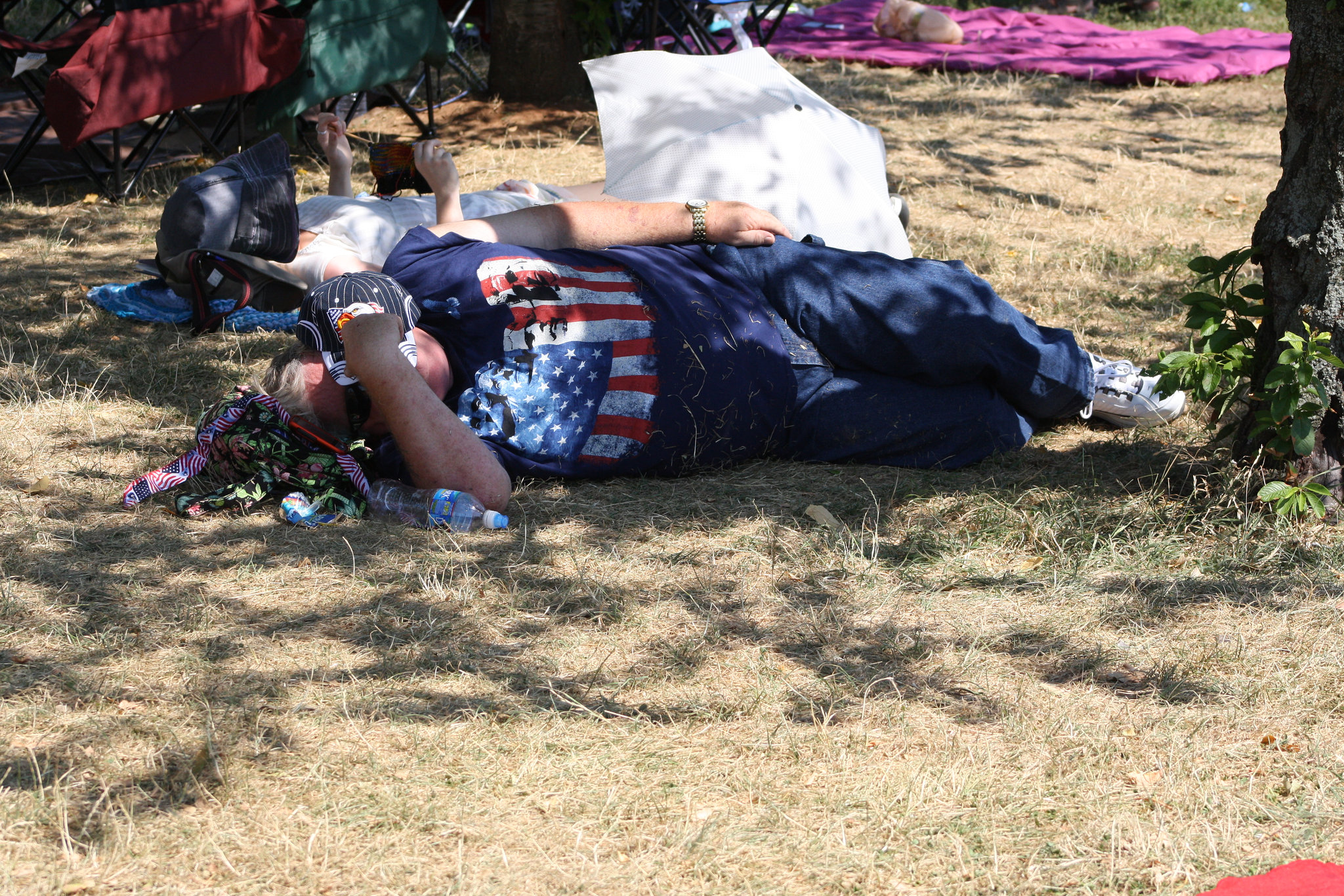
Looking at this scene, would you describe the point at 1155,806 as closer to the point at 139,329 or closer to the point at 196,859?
the point at 196,859

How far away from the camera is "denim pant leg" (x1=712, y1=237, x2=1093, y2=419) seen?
3447 mm

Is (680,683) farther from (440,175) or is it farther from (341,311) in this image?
(440,175)

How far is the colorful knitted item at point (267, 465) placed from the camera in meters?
3.20

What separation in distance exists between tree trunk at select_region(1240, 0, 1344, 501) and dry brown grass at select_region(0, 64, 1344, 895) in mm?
368

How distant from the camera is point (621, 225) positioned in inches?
145

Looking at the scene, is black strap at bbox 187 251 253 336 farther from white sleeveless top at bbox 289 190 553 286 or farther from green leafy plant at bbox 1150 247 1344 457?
green leafy plant at bbox 1150 247 1344 457

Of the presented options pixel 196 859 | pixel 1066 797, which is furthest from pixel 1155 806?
pixel 196 859

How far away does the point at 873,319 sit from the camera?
11.4 feet

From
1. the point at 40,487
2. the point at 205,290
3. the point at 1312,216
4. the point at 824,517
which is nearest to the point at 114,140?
the point at 205,290

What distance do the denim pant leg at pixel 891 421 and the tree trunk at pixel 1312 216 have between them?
79cm

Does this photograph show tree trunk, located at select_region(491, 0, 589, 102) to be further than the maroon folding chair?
Yes

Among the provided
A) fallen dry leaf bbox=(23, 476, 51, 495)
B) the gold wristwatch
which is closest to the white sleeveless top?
the gold wristwatch

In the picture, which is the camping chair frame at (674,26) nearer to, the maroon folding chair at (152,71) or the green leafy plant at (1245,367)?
the maroon folding chair at (152,71)

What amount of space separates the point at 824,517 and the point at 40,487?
7.15ft
